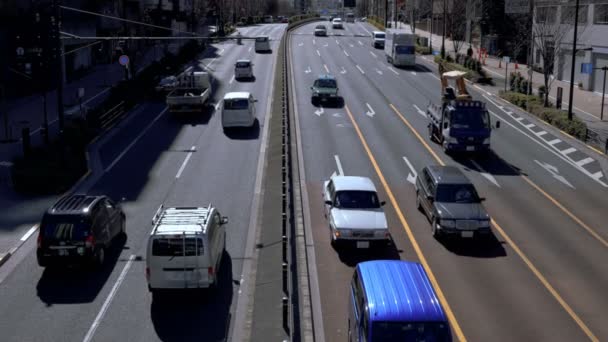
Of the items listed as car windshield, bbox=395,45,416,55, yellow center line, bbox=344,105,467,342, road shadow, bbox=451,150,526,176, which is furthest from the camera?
car windshield, bbox=395,45,416,55

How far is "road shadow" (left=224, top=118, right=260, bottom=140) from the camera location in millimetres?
39431

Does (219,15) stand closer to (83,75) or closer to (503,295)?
(83,75)

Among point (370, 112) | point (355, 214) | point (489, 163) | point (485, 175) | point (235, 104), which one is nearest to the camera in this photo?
point (355, 214)

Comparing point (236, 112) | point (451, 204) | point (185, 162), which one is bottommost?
point (185, 162)

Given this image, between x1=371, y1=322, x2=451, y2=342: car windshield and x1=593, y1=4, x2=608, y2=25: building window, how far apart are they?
50474 mm

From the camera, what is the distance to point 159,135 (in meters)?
40.2

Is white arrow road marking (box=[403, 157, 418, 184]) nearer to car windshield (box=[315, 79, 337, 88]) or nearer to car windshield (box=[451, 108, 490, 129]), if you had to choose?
car windshield (box=[451, 108, 490, 129])

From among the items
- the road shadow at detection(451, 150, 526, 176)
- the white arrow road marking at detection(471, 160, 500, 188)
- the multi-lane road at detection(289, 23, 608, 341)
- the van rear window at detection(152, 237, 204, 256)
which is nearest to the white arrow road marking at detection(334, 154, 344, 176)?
the multi-lane road at detection(289, 23, 608, 341)

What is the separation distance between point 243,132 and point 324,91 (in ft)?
32.6

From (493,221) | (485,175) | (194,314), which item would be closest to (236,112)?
(485,175)

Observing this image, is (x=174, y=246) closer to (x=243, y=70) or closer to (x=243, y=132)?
(x=243, y=132)

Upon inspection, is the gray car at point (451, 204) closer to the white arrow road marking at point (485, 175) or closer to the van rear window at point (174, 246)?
the white arrow road marking at point (485, 175)

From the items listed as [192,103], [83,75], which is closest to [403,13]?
[83,75]

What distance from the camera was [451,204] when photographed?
23844mm
